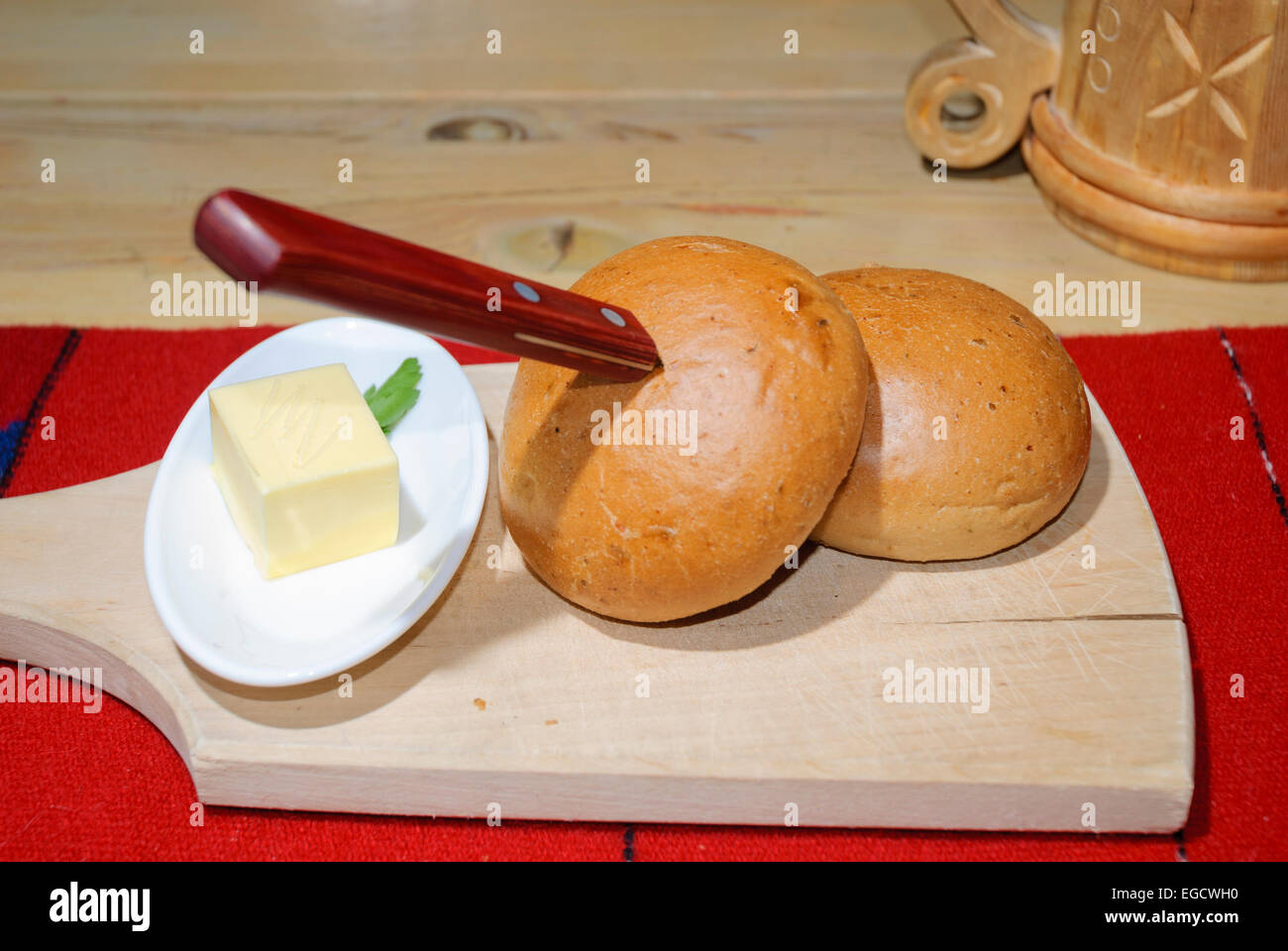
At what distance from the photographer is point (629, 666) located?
1.24 metres

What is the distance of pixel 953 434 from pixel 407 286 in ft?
2.03

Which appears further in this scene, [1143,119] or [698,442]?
[1143,119]

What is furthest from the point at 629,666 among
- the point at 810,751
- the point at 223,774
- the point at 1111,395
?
the point at 1111,395

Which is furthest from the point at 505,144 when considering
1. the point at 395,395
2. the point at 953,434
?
the point at 953,434

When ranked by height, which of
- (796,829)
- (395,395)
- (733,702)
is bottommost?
(796,829)

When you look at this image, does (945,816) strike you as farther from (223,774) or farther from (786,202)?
(786,202)

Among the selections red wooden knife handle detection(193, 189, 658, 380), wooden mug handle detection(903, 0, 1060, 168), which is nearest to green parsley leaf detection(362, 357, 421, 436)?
red wooden knife handle detection(193, 189, 658, 380)

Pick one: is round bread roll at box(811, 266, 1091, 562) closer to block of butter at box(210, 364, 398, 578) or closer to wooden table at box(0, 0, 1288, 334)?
block of butter at box(210, 364, 398, 578)

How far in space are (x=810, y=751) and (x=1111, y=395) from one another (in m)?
0.84

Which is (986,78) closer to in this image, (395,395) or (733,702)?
(395,395)

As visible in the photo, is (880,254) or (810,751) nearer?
(810,751)

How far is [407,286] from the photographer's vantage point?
85cm

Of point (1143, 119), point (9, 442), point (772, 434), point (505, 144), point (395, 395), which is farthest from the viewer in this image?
point (505, 144)

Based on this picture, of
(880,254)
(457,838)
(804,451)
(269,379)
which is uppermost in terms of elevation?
(880,254)
